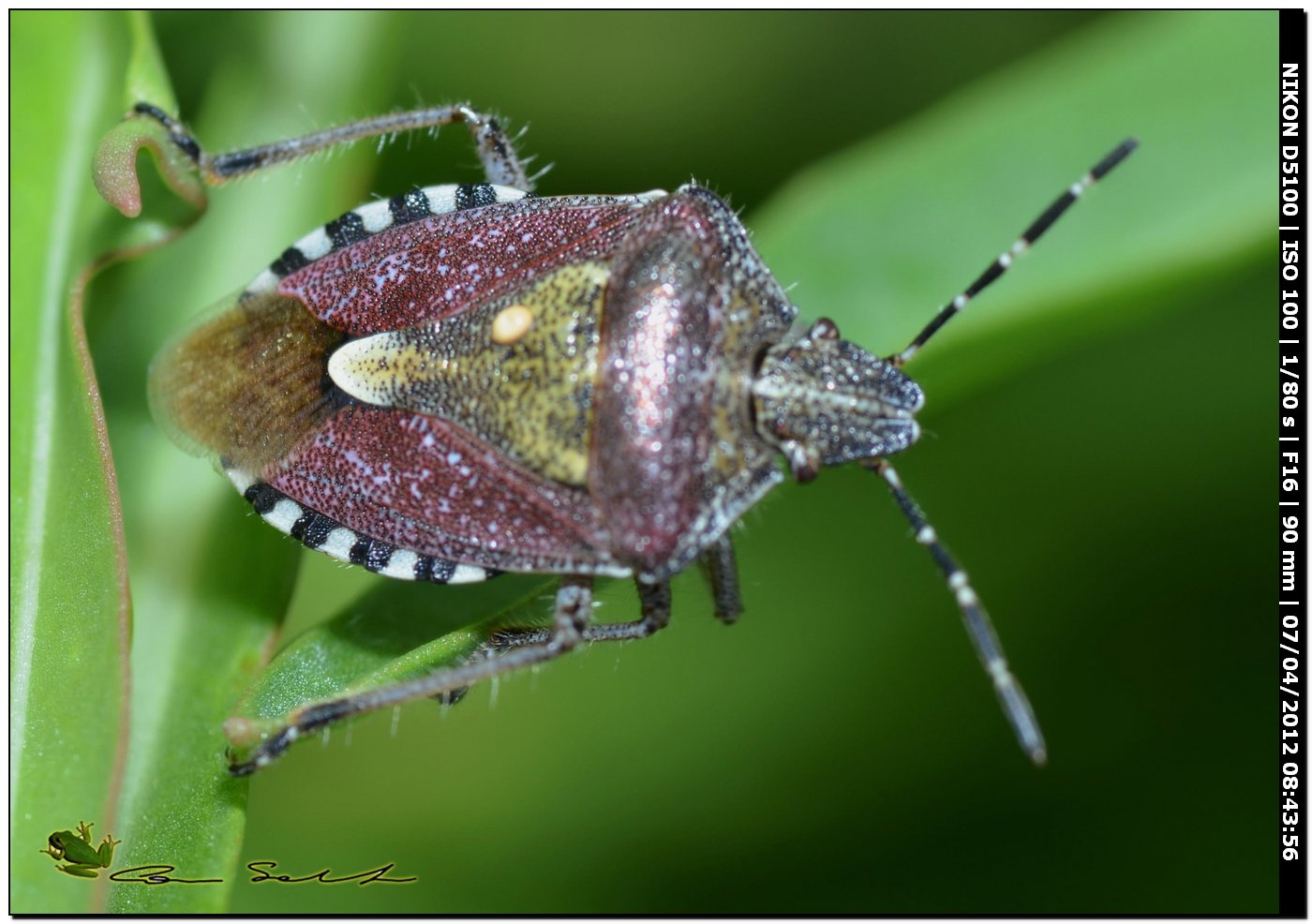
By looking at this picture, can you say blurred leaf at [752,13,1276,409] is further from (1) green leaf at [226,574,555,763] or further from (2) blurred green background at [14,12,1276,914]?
(1) green leaf at [226,574,555,763]

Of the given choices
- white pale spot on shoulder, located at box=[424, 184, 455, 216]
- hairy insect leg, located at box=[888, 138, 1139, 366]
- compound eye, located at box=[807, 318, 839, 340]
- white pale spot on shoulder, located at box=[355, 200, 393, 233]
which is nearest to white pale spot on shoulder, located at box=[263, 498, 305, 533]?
white pale spot on shoulder, located at box=[355, 200, 393, 233]

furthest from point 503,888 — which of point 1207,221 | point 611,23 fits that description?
point 611,23

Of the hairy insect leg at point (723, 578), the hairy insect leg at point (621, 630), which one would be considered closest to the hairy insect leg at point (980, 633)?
the hairy insect leg at point (723, 578)

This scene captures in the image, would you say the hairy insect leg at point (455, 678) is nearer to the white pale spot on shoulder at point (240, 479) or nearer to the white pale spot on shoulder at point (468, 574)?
the white pale spot on shoulder at point (468, 574)

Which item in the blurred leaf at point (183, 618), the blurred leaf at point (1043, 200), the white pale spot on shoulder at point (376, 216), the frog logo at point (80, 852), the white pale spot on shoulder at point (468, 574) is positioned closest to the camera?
the frog logo at point (80, 852)

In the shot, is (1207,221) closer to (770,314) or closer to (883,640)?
(770,314)

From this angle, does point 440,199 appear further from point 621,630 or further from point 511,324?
point 621,630
